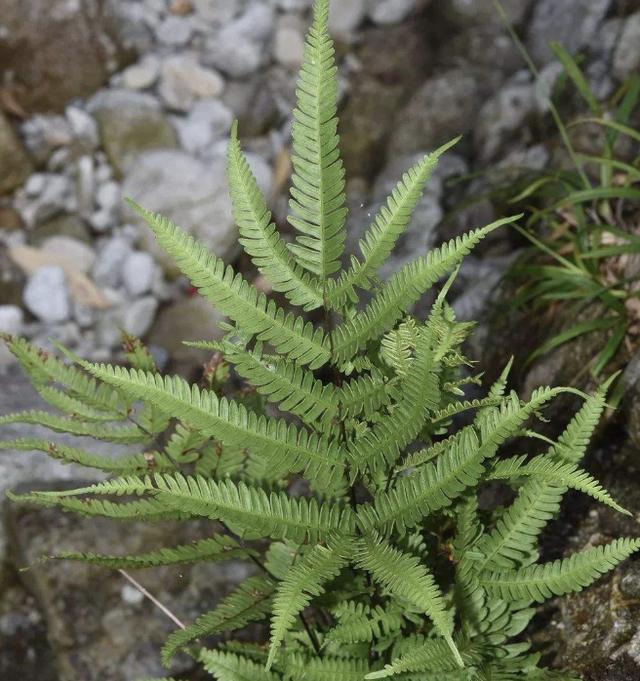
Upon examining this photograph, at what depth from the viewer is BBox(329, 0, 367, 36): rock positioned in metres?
6.29

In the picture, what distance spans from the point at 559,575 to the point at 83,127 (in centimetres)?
506

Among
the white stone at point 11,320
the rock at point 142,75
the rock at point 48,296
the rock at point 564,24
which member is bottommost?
the white stone at point 11,320

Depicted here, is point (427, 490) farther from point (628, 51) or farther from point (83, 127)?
point (83, 127)

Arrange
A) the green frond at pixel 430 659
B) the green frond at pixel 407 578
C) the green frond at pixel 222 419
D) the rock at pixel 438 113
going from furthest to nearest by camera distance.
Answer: the rock at pixel 438 113, the green frond at pixel 430 659, the green frond at pixel 222 419, the green frond at pixel 407 578

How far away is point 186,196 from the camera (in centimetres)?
553

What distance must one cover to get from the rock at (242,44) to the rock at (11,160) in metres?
1.57

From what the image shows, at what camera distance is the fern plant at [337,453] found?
1671 millimetres

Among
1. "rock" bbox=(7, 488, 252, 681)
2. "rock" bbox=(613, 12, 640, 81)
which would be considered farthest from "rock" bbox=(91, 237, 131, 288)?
"rock" bbox=(613, 12, 640, 81)

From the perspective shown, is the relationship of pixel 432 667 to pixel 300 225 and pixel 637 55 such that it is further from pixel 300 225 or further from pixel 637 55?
pixel 637 55

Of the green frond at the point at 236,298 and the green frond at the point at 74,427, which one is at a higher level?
the green frond at the point at 236,298

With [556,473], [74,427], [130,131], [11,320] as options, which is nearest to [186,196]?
[130,131]

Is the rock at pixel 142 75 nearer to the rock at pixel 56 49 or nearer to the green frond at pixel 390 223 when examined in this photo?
the rock at pixel 56 49

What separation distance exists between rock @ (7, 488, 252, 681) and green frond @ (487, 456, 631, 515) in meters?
1.53

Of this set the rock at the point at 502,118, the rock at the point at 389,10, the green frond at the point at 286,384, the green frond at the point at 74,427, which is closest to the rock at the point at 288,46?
the rock at the point at 389,10
